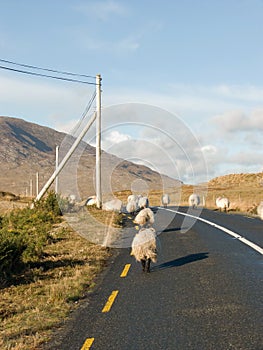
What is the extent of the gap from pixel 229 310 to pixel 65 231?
13.2 m

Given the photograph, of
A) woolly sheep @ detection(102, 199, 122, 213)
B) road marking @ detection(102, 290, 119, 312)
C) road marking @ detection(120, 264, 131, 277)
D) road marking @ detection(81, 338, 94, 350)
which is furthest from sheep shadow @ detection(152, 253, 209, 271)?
woolly sheep @ detection(102, 199, 122, 213)

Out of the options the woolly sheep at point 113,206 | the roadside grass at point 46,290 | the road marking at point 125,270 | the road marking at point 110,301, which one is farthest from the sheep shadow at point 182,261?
the woolly sheep at point 113,206

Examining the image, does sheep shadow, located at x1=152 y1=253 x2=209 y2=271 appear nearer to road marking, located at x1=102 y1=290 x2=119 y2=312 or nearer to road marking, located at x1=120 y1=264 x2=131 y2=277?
road marking, located at x1=120 y1=264 x2=131 y2=277

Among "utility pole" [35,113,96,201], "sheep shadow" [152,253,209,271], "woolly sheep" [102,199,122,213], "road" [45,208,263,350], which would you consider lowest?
"road" [45,208,263,350]

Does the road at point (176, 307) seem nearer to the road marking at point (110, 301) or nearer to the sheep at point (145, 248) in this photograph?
the road marking at point (110, 301)

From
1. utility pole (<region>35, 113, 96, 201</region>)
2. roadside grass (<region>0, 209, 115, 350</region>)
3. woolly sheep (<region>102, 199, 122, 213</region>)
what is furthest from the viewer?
woolly sheep (<region>102, 199, 122, 213</region>)

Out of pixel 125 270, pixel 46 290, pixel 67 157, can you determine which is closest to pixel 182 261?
pixel 125 270

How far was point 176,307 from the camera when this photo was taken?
8.26 meters

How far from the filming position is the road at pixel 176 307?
655 cm

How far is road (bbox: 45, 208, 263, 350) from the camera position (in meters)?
6.55

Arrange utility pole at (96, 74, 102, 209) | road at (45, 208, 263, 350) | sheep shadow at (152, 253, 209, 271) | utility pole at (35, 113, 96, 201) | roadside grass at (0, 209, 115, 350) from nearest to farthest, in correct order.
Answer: road at (45, 208, 263, 350) → roadside grass at (0, 209, 115, 350) → sheep shadow at (152, 253, 209, 271) → utility pole at (35, 113, 96, 201) → utility pole at (96, 74, 102, 209)

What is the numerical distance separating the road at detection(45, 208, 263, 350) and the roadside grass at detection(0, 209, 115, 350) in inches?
12.8

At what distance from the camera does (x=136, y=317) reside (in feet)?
25.4

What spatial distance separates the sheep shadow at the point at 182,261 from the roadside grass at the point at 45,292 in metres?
1.63
